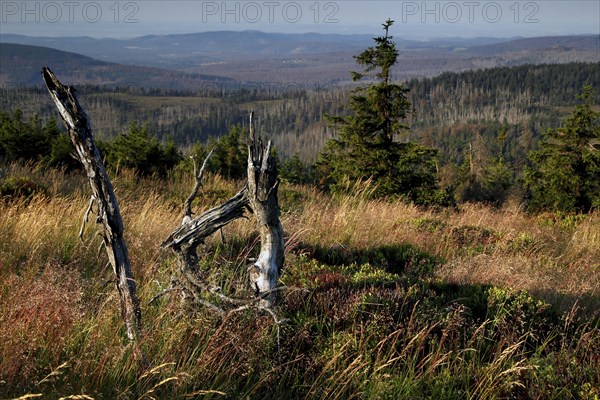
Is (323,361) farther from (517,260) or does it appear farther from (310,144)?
(310,144)

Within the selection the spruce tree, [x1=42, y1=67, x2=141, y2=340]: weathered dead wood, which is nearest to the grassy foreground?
[x1=42, y1=67, x2=141, y2=340]: weathered dead wood

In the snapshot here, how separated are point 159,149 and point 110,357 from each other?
15269 mm

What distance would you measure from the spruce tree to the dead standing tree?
13052 millimetres

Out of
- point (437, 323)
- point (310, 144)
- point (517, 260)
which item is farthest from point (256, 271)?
point (310, 144)

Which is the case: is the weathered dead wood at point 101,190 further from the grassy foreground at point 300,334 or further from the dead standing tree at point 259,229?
the dead standing tree at point 259,229

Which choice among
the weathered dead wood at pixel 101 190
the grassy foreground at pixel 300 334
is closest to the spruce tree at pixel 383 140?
the grassy foreground at pixel 300 334

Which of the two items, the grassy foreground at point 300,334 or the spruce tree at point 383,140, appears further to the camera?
the spruce tree at point 383,140

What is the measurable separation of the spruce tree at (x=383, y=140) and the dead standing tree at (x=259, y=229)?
13.1m

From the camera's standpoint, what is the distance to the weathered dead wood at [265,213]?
11.6ft

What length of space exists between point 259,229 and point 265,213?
22cm

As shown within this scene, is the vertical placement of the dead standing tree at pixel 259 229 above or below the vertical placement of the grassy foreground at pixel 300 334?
above

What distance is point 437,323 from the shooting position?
3727 millimetres

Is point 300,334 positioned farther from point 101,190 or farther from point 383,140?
point 383,140

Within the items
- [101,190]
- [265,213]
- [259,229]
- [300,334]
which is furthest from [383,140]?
[101,190]
